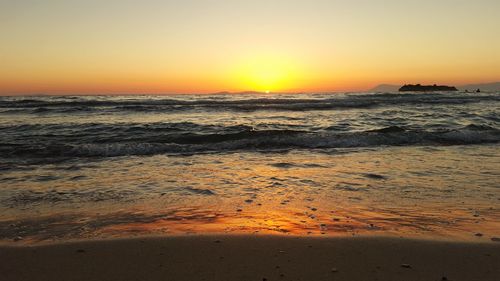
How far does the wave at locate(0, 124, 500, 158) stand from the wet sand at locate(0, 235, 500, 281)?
281 inches

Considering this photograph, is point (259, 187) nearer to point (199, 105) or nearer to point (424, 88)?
point (199, 105)

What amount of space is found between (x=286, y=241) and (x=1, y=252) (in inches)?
106

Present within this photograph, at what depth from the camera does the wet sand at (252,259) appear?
128 inches

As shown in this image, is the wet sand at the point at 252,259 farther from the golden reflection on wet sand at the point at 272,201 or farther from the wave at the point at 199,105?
the wave at the point at 199,105

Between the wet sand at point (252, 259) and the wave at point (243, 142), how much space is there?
7.15 metres

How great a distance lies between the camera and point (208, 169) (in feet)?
27.2

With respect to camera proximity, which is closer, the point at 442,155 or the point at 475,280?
the point at 475,280

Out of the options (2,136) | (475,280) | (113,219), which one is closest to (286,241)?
(475,280)

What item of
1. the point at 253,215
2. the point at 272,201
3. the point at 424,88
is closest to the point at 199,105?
the point at 272,201

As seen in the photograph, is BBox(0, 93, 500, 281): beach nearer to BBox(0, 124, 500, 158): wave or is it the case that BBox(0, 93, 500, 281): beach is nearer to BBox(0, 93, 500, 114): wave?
BBox(0, 124, 500, 158): wave

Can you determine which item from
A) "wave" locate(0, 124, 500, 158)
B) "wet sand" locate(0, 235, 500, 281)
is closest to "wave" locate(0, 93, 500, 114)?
"wave" locate(0, 124, 500, 158)

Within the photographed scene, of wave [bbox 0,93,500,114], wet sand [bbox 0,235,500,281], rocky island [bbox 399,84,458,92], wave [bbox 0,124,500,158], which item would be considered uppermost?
rocky island [bbox 399,84,458,92]

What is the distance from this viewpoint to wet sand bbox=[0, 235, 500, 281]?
128 inches

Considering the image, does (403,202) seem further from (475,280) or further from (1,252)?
(1,252)
